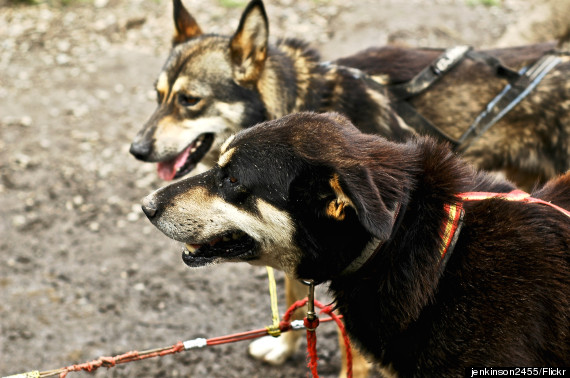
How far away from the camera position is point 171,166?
4.27 meters

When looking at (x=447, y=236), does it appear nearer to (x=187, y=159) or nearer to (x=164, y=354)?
(x=164, y=354)

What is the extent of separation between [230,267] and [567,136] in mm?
2652

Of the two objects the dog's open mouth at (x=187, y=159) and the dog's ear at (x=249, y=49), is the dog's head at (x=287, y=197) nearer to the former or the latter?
the dog's ear at (x=249, y=49)

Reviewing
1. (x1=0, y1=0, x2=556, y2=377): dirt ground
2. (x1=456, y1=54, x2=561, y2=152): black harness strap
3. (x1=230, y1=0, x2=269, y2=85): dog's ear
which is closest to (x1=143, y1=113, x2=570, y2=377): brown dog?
(x1=456, y1=54, x2=561, y2=152): black harness strap

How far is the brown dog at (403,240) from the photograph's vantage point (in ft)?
7.11

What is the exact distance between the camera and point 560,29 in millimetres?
5352

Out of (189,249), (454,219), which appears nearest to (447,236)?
(454,219)

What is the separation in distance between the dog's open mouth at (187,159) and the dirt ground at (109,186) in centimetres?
87

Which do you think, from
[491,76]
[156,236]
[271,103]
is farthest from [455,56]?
[156,236]

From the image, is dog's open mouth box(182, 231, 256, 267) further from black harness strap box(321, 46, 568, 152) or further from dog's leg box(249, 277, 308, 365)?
black harness strap box(321, 46, 568, 152)

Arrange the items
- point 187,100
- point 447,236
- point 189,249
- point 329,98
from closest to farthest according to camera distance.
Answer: point 447,236 < point 189,249 < point 329,98 < point 187,100

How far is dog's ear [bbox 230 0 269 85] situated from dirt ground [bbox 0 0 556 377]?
1.61 metres

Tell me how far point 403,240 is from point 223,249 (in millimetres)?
808

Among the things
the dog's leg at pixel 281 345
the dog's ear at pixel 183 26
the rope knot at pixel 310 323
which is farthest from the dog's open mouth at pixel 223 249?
the dog's ear at pixel 183 26
